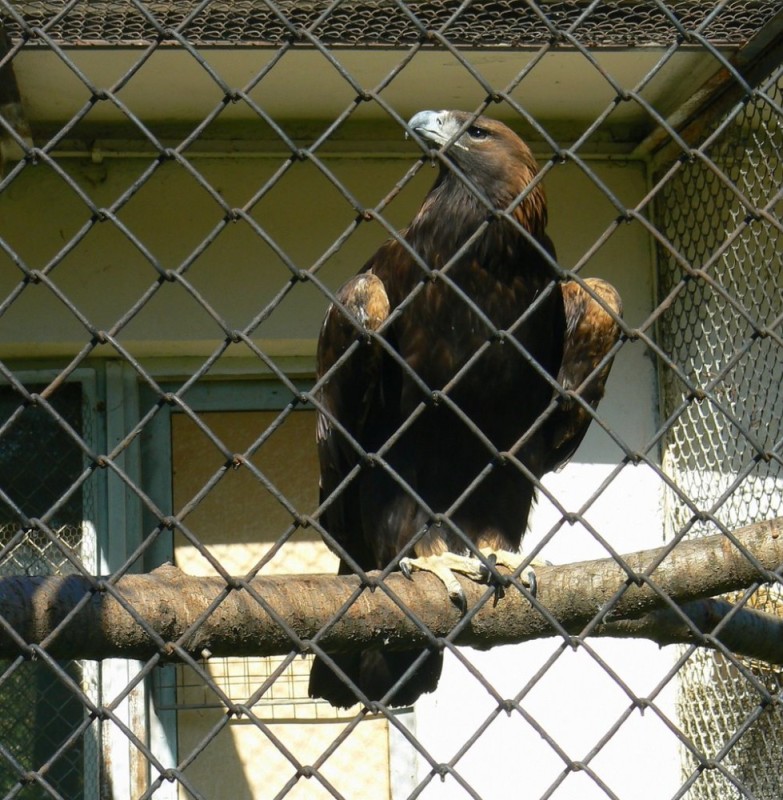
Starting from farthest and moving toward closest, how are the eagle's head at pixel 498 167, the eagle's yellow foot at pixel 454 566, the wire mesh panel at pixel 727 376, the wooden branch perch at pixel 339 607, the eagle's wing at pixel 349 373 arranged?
the wire mesh panel at pixel 727 376, the eagle's head at pixel 498 167, the eagle's wing at pixel 349 373, the eagle's yellow foot at pixel 454 566, the wooden branch perch at pixel 339 607

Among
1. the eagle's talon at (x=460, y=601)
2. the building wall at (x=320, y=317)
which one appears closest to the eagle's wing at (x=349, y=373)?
the eagle's talon at (x=460, y=601)

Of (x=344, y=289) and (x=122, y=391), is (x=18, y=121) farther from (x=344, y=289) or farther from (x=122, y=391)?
(x=344, y=289)

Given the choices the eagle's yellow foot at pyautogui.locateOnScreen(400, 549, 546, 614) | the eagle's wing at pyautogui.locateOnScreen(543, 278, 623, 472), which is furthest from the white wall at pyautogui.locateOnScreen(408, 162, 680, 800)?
the eagle's yellow foot at pyautogui.locateOnScreen(400, 549, 546, 614)

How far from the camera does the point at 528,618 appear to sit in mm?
2758

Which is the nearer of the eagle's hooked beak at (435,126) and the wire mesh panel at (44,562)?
the eagle's hooked beak at (435,126)

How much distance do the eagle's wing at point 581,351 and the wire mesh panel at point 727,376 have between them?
0.57m

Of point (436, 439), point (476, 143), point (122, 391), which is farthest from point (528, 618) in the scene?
point (122, 391)

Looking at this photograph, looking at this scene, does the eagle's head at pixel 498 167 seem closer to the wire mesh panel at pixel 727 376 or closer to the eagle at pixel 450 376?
the eagle at pixel 450 376

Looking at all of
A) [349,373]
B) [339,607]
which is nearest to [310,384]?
[349,373]

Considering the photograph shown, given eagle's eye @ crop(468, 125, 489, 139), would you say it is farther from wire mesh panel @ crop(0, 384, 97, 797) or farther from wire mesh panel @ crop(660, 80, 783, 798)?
wire mesh panel @ crop(0, 384, 97, 797)

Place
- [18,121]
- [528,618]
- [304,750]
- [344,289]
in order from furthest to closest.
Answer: [304,750], [18,121], [344,289], [528,618]

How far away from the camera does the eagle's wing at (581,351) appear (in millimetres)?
3994

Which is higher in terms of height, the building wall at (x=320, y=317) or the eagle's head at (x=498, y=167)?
the eagle's head at (x=498, y=167)

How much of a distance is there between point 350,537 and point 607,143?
1922 mm
